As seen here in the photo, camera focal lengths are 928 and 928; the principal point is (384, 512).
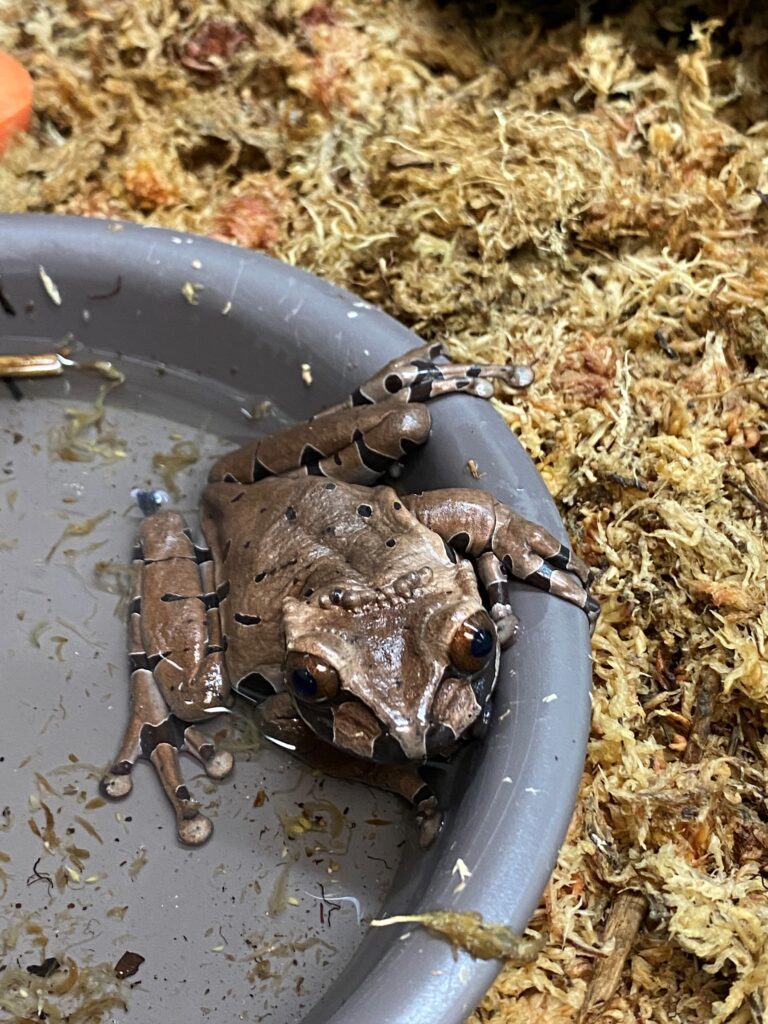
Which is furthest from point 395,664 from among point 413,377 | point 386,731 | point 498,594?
point 413,377

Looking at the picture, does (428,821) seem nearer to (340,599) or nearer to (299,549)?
(340,599)

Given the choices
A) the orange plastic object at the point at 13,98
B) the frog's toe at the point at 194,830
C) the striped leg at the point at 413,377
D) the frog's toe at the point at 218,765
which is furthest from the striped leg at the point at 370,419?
the orange plastic object at the point at 13,98

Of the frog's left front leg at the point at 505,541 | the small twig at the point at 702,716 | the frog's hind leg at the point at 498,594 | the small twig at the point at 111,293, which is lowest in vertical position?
the small twig at the point at 702,716

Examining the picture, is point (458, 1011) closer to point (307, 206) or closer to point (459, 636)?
point (459, 636)

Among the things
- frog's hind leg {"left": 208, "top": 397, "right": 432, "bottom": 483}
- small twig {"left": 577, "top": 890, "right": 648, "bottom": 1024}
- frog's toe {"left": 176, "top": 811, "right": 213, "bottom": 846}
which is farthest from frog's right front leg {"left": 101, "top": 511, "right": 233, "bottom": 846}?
small twig {"left": 577, "top": 890, "right": 648, "bottom": 1024}

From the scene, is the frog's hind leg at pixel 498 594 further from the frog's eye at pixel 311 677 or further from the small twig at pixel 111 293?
the small twig at pixel 111 293
